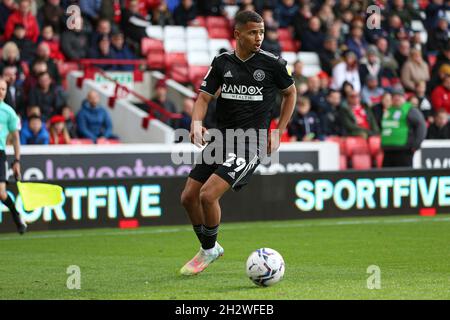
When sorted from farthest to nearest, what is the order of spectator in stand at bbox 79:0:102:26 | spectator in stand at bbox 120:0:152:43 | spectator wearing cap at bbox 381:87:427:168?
1. spectator in stand at bbox 120:0:152:43
2. spectator in stand at bbox 79:0:102:26
3. spectator wearing cap at bbox 381:87:427:168

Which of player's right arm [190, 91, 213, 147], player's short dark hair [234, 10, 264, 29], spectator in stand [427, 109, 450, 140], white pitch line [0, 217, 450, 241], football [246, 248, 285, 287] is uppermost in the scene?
player's short dark hair [234, 10, 264, 29]

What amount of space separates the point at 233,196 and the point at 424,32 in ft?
40.6

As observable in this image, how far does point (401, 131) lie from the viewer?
19.2 m

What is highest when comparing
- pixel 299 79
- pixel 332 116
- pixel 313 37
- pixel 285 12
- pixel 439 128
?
pixel 285 12

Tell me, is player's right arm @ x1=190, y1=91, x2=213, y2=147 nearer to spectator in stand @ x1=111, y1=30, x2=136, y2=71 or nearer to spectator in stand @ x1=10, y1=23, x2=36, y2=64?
spectator in stand @ x1=10, y1=23, x2=36, y2=64

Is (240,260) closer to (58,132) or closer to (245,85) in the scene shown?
(245,85)

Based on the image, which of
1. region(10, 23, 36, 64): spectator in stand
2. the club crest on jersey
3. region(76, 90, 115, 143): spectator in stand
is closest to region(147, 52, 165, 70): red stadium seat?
region(76, 90, 115, 143): spectator in stand

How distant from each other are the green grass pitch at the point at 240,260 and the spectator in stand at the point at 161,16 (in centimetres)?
792

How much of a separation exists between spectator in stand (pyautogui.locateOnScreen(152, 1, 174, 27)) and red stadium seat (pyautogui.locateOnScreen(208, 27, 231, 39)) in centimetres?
98

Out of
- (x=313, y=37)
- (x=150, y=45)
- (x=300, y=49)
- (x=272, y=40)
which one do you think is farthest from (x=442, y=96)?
(x=150, y=45)

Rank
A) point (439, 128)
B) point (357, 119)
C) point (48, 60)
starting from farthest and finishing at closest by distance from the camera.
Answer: point (439, 128) < point (357, 119) < point (48, 60)

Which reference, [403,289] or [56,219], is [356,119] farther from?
[403,289]

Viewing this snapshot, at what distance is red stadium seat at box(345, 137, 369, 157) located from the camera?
71.6 ft

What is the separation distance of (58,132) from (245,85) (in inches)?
357
